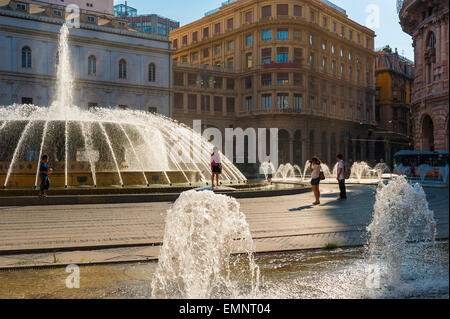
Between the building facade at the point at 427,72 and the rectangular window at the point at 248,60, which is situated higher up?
the rectangular window at the point at 248,60

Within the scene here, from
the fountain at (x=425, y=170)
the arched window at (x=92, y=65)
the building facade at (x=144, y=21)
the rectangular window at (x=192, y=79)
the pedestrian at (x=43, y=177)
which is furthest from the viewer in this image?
the building facade at (x=144, y=21)

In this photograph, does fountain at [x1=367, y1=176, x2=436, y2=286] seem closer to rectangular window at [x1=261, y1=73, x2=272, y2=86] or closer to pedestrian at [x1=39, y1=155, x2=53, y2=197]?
pedestrian at [x1=39, y1=155, x2=53, y2=197]

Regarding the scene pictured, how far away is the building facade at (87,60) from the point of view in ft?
132

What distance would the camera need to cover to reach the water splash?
419 centimetres

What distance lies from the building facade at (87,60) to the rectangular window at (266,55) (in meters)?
11.7

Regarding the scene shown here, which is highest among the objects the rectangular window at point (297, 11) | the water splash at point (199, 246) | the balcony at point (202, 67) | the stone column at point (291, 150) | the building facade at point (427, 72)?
the rectangular window at point (297, 11)

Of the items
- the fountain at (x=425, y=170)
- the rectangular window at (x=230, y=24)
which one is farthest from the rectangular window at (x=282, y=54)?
the fountain at (x=425, y=170)

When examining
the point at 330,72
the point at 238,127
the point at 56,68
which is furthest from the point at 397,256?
the point at 330,72

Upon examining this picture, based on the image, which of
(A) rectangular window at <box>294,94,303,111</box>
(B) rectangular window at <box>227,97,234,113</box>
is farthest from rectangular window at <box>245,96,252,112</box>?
(A) rectangular window at <box>294,94,303,111</box>

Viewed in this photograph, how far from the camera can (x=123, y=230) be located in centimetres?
812

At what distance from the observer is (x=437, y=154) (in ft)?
107

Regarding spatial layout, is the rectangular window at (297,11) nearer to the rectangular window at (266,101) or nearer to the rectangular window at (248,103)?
the rectangular window at (266,101)

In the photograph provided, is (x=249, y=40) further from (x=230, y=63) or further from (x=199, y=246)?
(x=199, y=246)
